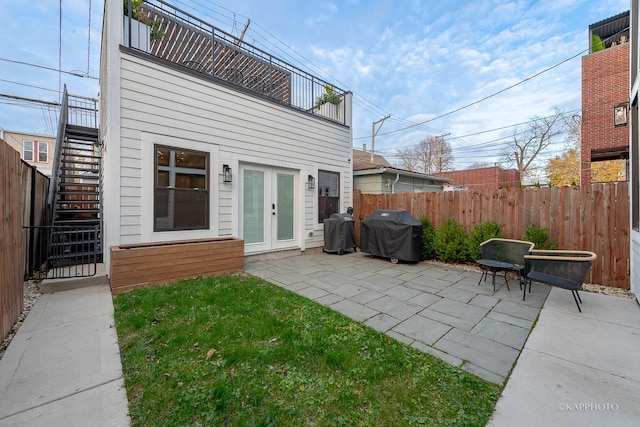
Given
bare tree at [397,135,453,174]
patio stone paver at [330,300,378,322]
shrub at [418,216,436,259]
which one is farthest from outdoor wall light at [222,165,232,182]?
bare tree at [397,135,453,174]

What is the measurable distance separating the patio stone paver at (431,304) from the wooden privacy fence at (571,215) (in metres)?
1.13

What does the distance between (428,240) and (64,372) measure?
5.88m

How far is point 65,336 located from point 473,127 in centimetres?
2074

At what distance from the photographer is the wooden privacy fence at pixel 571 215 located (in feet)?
13.0

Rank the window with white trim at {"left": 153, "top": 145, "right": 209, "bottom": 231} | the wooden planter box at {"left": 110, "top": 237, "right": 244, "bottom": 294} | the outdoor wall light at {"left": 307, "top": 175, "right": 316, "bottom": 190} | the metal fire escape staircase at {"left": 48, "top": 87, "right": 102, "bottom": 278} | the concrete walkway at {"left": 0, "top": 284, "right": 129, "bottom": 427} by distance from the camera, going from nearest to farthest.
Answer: the concrete walkway at {"left": 0, "top": 284, "right": 129, "bottom": 427} → the wooden planter box at {"left": 110, "top": 237, "right": 244, "bottom": 294} → the metal fire escape staircase at {"left": 48, "top": 87, "right": 102, "bottom": 278} → the window with white trim at {"left": 153, "top": 145, "right": 209, "bottom": 231} → the outdoor wall light at {"left": 307, "top": 175, "right": 316, "bottom": 190}

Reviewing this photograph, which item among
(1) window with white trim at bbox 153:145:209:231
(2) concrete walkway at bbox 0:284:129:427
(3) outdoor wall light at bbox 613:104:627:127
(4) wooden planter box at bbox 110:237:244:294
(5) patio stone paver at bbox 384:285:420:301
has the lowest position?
(2) concrete walkway at bbox 0:284:129:427

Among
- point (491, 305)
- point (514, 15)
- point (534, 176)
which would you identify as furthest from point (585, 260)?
point (534, 176)

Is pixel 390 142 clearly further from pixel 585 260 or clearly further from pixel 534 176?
pixel 585 260

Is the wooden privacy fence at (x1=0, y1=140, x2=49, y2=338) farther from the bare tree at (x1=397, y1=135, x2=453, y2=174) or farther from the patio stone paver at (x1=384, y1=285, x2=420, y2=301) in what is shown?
the bare tree at (x1=397, y1=135, x2=453, y2=174)

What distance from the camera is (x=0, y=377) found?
1834 millimetres

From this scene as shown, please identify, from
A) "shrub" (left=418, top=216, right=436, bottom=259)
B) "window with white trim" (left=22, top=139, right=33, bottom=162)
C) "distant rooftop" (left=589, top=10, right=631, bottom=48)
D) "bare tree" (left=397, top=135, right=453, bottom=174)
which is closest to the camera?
"shrub" (left=418, top=216, right=436, bottom=259)

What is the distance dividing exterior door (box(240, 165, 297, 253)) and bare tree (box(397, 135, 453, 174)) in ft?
68.3

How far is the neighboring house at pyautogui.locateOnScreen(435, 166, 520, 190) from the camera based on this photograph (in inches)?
874

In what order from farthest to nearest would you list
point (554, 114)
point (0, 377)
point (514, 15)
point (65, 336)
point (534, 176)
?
point (534, 176), point (554, 114), point (514, 15), point (65, 336), point (0, 377)
